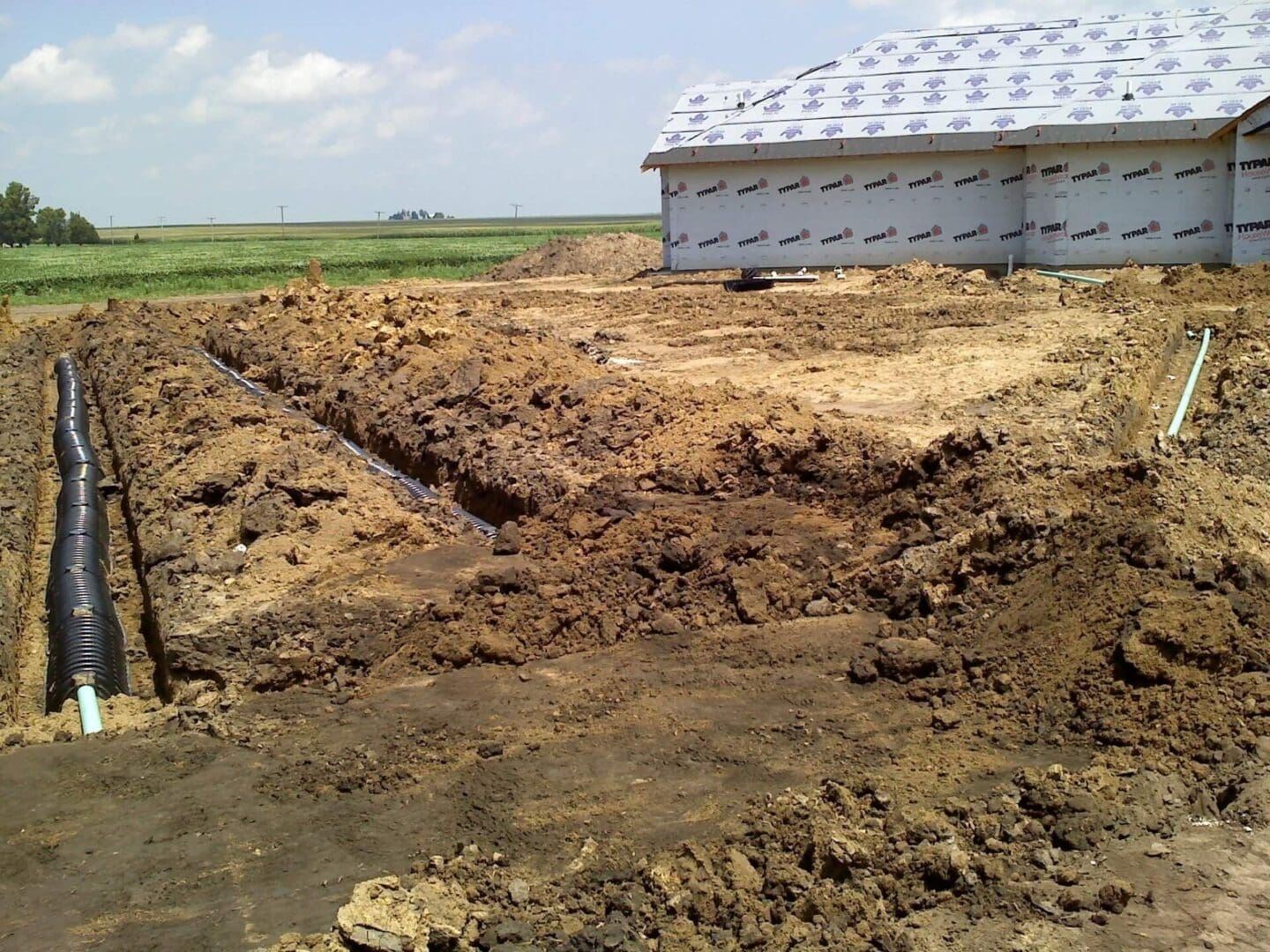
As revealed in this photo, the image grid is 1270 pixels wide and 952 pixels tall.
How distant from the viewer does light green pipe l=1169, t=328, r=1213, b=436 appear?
10922 mm

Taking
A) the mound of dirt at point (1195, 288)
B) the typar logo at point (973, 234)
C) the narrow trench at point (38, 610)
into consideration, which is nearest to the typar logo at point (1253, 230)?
the mound of dirt at point (1195, 288)

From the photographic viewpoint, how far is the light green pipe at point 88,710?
6.57m

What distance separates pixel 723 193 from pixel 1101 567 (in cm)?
2460

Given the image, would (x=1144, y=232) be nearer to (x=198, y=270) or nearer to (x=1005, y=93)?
(x=1005, y=93)

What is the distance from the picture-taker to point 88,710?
22.2 feet

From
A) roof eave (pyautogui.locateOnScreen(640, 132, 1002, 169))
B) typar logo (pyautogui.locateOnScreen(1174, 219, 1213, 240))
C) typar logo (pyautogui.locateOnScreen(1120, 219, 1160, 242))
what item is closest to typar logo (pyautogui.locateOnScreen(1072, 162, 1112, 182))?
typar logo (pyautogui.locateOnScreen(1120, 219, 1160, 242))

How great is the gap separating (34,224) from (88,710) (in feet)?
348

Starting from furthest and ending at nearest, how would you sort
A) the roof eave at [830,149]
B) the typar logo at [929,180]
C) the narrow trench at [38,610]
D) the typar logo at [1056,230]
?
the typar logo at [929,180], the roof eave at [830,149], the typar logo at [1056,230], the narrow trench at [38,610]

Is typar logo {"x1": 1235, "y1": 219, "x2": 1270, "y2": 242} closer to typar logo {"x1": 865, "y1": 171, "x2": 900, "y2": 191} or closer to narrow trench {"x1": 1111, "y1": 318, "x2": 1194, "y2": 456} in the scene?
typar logo {"x1": 865, "y1": 171, "x2": 900, "y2": 191}

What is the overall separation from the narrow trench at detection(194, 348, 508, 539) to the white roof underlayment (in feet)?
54.6

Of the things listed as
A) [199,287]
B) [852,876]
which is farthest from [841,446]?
[199,287]

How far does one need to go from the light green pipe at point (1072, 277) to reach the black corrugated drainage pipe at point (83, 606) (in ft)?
55.1

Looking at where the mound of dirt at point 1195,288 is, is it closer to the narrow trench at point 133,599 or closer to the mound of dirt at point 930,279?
the mound of dirt at point 930,279

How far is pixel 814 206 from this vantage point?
28.9 metres
